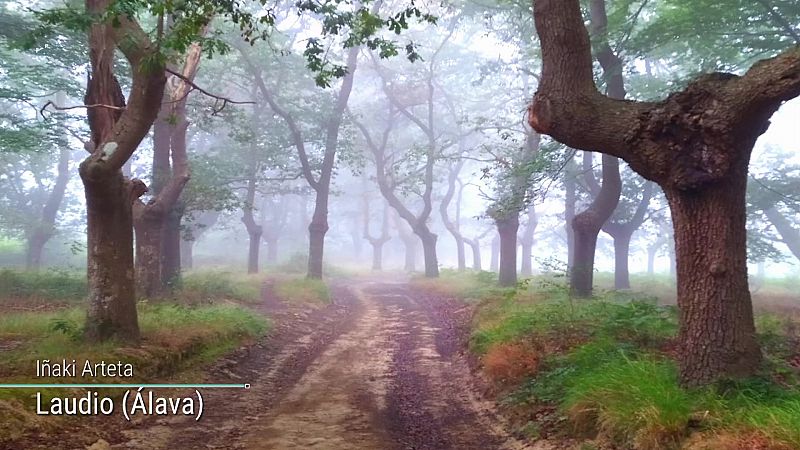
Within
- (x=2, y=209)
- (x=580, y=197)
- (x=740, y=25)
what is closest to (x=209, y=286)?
(x=740, y=25)

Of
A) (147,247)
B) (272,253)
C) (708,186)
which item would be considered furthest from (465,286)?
(272,253)

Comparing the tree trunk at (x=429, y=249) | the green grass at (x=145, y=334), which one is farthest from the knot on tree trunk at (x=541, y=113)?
the tree trunk at (x=429, y=249)

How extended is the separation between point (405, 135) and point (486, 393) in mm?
39855

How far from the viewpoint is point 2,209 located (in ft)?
101

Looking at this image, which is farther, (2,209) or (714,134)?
(2,209)

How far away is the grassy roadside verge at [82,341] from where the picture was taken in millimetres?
5863

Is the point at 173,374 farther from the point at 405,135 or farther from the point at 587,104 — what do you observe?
the point at 405,135

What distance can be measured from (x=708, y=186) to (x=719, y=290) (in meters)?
1.05

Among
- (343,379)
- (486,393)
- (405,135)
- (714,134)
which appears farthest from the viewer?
(405,135)

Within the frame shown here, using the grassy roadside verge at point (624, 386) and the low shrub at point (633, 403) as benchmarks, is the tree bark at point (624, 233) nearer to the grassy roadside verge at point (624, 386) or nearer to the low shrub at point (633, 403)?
the grassy roadside verge at point (624, 386)

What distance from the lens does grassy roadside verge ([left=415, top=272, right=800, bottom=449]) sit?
182 inches

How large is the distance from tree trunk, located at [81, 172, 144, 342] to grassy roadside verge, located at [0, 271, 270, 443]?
0.29 metres

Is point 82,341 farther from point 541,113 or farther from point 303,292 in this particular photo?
point 303,292

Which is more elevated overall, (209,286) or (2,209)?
(2,209)
